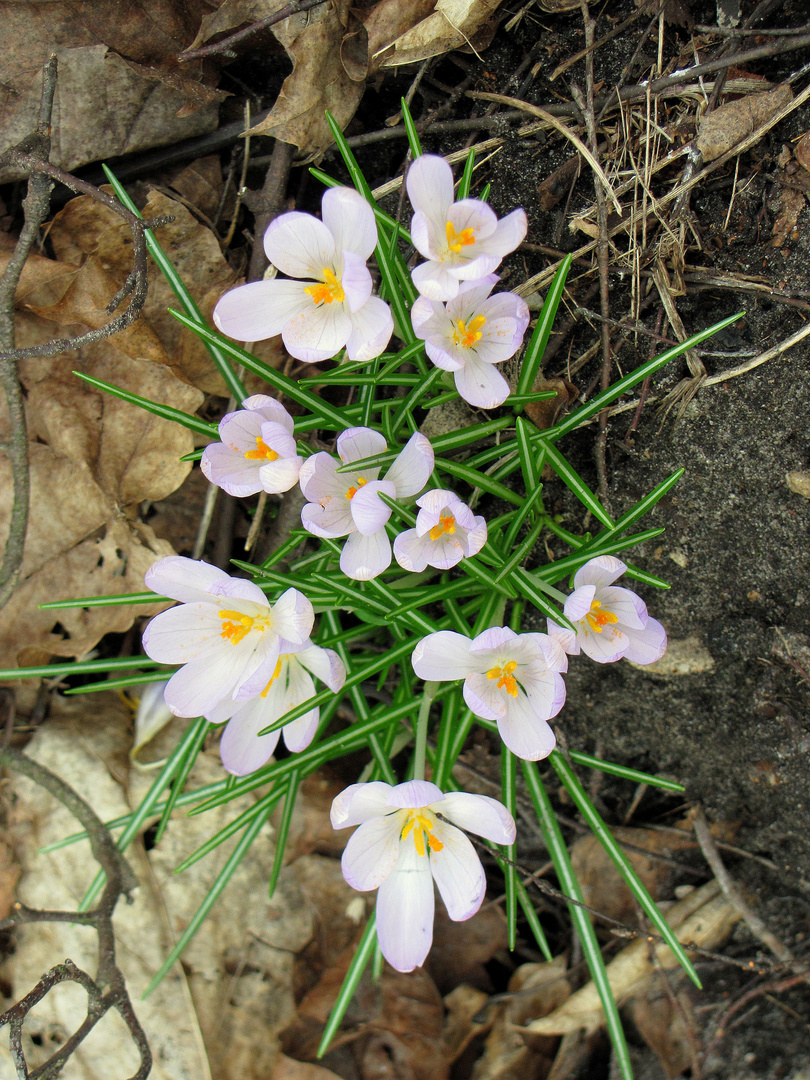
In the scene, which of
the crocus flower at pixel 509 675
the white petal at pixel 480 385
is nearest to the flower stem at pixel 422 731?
the crocus flower at pixel 509 675

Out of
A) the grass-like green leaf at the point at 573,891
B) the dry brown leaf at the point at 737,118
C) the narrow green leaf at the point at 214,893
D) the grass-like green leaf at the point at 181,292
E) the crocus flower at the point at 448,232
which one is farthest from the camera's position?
the narrow green leaf at the point at 214,893

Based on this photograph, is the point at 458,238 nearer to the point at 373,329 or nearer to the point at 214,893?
the point at 373,329

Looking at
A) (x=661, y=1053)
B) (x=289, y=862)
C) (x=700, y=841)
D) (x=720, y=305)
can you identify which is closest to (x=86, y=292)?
(x=720, y=305)

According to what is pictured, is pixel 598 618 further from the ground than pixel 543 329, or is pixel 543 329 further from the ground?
pixel 543 329

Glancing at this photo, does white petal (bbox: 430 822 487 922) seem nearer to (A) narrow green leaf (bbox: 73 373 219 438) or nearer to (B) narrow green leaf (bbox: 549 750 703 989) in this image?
(B) narrow green leaf (bbox: 549 750 703 989)

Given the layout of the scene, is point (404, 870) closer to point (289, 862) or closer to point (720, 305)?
point (289, 862)

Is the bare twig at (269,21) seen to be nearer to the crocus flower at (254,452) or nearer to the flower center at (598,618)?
the crocus flower at (254,452)

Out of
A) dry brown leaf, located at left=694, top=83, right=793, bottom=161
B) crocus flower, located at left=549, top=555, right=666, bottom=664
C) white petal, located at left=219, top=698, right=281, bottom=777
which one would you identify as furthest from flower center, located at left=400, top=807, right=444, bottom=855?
dry brown leaf, located at left=694, top=83, right=793, bottom=161

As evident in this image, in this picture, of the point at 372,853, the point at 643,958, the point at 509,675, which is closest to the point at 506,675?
the point at 509,675
